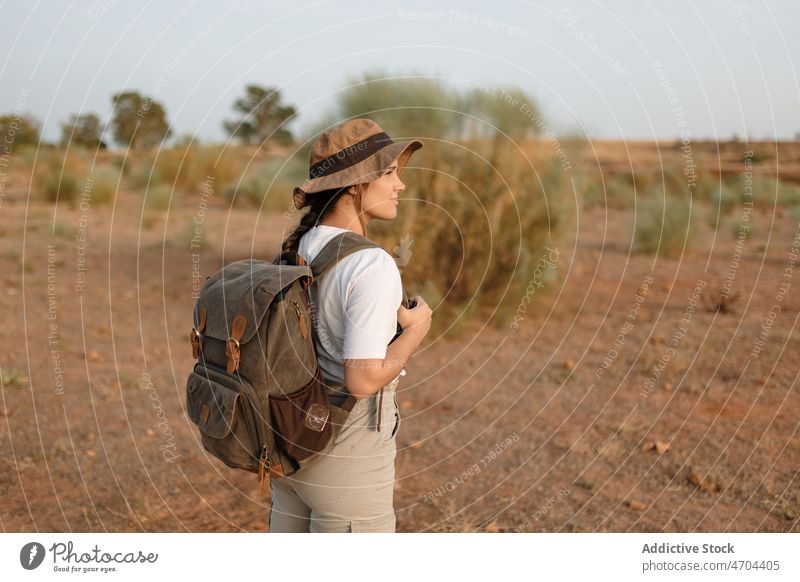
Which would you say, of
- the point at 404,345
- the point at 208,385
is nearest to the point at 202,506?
the point at 208,385

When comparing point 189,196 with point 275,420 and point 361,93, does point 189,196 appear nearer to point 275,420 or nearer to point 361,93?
point 361,93

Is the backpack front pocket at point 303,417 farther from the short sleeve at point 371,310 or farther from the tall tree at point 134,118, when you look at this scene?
the tall tree at point 134,118

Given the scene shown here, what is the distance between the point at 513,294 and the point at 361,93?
2708mm

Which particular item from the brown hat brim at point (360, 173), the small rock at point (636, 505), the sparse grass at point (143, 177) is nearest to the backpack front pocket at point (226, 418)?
the brown hat brim at point (360, 173)

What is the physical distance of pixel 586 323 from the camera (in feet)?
26.8

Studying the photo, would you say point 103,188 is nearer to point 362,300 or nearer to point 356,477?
point 356,477

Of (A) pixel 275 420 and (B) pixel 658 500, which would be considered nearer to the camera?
(A) pixel 275 420

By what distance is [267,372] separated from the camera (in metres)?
2.08

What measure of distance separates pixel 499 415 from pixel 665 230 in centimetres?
759

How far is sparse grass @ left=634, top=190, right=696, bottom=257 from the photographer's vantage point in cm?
1205

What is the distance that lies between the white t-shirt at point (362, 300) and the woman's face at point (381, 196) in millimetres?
219

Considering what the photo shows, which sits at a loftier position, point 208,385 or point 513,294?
point 208,385

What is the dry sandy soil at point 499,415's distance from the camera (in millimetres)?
4309

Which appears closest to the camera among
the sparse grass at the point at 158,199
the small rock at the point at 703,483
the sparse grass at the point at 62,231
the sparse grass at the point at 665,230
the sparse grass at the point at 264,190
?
the small rock at the point at 703,483
